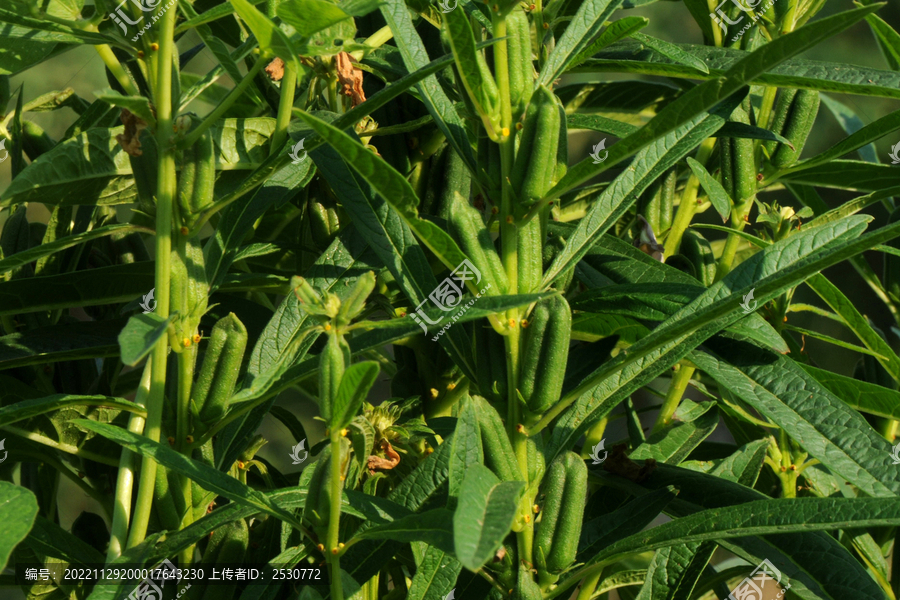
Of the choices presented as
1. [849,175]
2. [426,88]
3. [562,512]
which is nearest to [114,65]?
[426,88]

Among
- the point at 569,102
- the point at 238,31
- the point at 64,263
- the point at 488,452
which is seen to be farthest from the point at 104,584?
the point at 569,102

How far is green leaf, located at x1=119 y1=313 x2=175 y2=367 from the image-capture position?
1.31 feet

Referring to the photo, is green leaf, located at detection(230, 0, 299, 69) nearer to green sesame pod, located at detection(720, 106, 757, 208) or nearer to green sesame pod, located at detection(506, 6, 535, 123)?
green sesame pod, located at detection(506, 6, 535, 123)

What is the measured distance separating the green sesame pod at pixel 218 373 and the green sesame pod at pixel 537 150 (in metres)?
0.23

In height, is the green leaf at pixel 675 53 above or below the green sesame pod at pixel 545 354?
above

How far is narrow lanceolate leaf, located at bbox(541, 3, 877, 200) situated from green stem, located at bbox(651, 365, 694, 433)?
0.96 feet

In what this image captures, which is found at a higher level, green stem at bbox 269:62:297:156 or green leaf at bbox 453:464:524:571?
green stem at bbox 269:62:297:156

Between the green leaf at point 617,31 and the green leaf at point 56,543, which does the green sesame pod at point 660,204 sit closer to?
the green leaf at point 617,31

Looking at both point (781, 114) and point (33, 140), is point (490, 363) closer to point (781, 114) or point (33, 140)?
point (781, 114)

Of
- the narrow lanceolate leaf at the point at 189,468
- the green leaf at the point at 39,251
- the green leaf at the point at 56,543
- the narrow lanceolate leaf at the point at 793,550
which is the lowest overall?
the narrow lanceolate leaf at the point at 793,550

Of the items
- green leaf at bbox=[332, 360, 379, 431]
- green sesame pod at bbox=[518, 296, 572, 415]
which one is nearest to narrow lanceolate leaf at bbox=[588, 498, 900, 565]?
green sesame pod at bbox=[518, 296, 572, 415]

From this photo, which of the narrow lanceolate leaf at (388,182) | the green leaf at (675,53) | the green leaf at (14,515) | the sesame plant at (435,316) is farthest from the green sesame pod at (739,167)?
the green leaf at (14,515)

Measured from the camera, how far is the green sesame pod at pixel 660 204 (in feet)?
2.64

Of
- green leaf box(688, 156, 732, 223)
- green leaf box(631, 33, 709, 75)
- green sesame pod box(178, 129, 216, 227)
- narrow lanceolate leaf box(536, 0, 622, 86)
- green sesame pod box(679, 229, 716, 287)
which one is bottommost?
green sesame pod box(679, 229, 716, 287)
